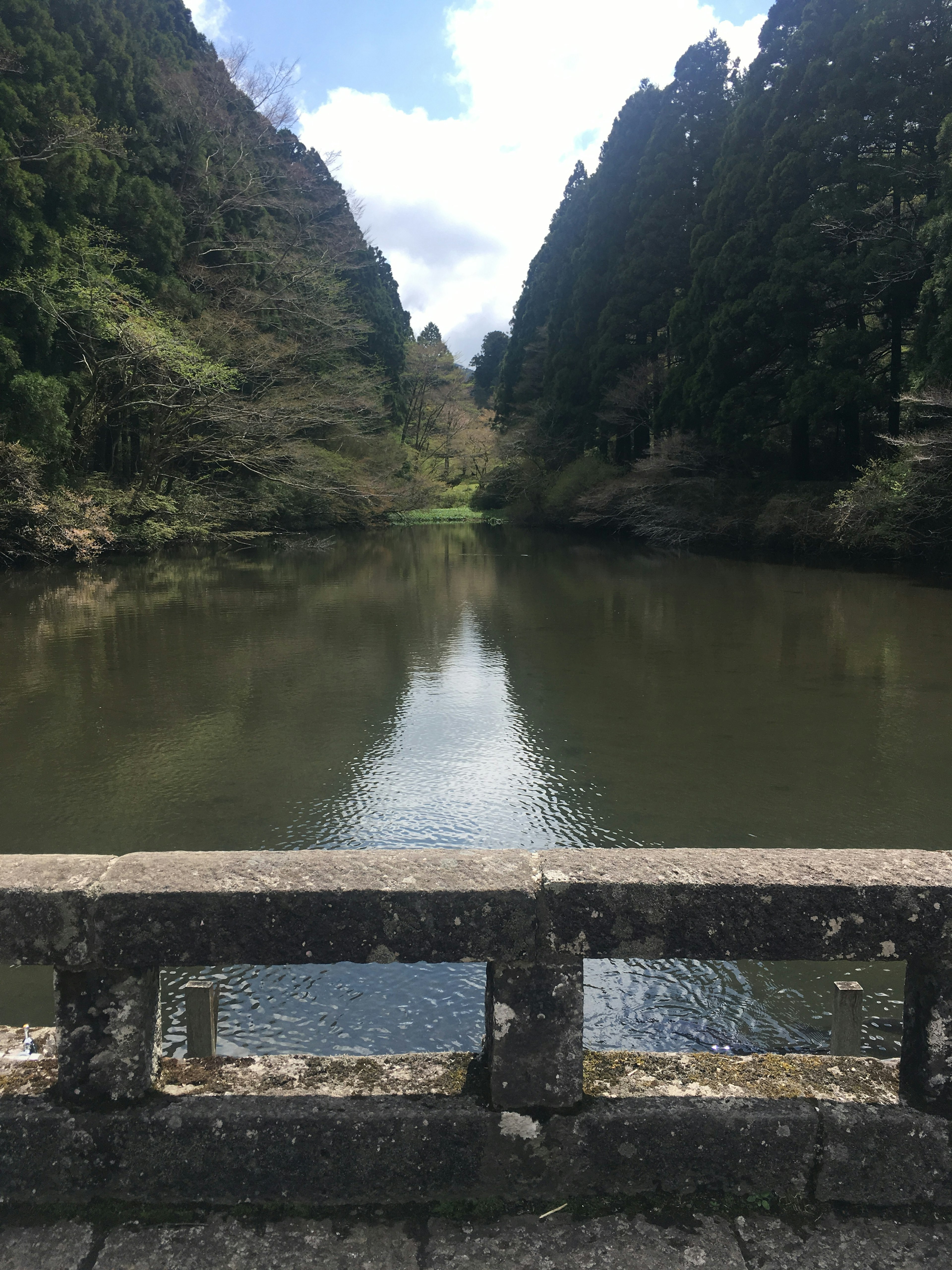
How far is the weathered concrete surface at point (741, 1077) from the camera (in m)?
1.72

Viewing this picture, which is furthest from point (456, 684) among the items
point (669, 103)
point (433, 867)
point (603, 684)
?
point (669, 103)

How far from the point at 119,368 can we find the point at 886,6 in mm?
20042

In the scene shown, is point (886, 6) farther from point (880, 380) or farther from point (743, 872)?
point (743, 872)

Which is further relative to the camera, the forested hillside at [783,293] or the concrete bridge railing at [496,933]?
the forested hillside at [783,293]

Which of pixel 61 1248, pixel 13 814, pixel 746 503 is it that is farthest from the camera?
pixel 746 503

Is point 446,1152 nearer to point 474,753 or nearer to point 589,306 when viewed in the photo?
point 474,753

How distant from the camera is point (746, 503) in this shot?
81.1ft

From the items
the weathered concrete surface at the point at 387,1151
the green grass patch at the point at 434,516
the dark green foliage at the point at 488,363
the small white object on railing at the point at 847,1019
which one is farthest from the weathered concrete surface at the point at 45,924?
the dark green foliage at the point at 488,363

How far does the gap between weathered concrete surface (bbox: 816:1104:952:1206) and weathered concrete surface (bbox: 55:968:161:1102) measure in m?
1.33

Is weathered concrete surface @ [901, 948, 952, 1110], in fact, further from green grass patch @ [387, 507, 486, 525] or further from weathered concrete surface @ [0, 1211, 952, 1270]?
green grass patch @ [387, 507, 486, 525]

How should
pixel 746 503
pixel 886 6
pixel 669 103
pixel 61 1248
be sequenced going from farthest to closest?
1. pixel 669 103
2. pixel 746 503
3. pixel 886 6
4. pixel 61 1248

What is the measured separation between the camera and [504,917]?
1619mm

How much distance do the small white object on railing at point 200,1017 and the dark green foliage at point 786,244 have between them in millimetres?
17262

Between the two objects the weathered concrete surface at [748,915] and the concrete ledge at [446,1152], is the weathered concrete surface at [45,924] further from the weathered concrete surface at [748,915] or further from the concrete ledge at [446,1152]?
the weathered concrete surface at [748,915]
